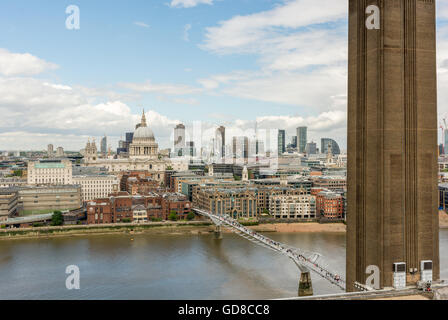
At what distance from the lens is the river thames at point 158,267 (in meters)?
14.0

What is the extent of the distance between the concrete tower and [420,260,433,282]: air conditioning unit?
16 centimetres

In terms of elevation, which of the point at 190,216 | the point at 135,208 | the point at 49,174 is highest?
the point at 49,174

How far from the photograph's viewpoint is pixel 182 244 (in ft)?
72.1

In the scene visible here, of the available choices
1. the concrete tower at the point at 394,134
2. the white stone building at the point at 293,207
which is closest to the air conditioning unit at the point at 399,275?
the concrete tower at the point at 394,134

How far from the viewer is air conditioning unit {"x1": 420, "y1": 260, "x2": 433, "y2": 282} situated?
9.83m

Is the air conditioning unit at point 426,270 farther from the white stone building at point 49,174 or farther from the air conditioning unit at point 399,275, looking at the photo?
the white stone building at point 49,174

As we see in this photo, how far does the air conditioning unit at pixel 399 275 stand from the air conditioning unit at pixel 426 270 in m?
0.46

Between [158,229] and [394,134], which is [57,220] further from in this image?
[394,134]

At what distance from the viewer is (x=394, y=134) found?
32.5 ft

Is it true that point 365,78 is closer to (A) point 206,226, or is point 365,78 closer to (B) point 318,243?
(B) point 318,243

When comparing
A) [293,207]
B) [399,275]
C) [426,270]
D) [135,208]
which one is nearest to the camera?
[399,275]

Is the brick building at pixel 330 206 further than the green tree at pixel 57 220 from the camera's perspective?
Yes

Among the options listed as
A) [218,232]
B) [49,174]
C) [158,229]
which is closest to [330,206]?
[218,232]

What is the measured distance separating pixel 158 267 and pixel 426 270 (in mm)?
10104
